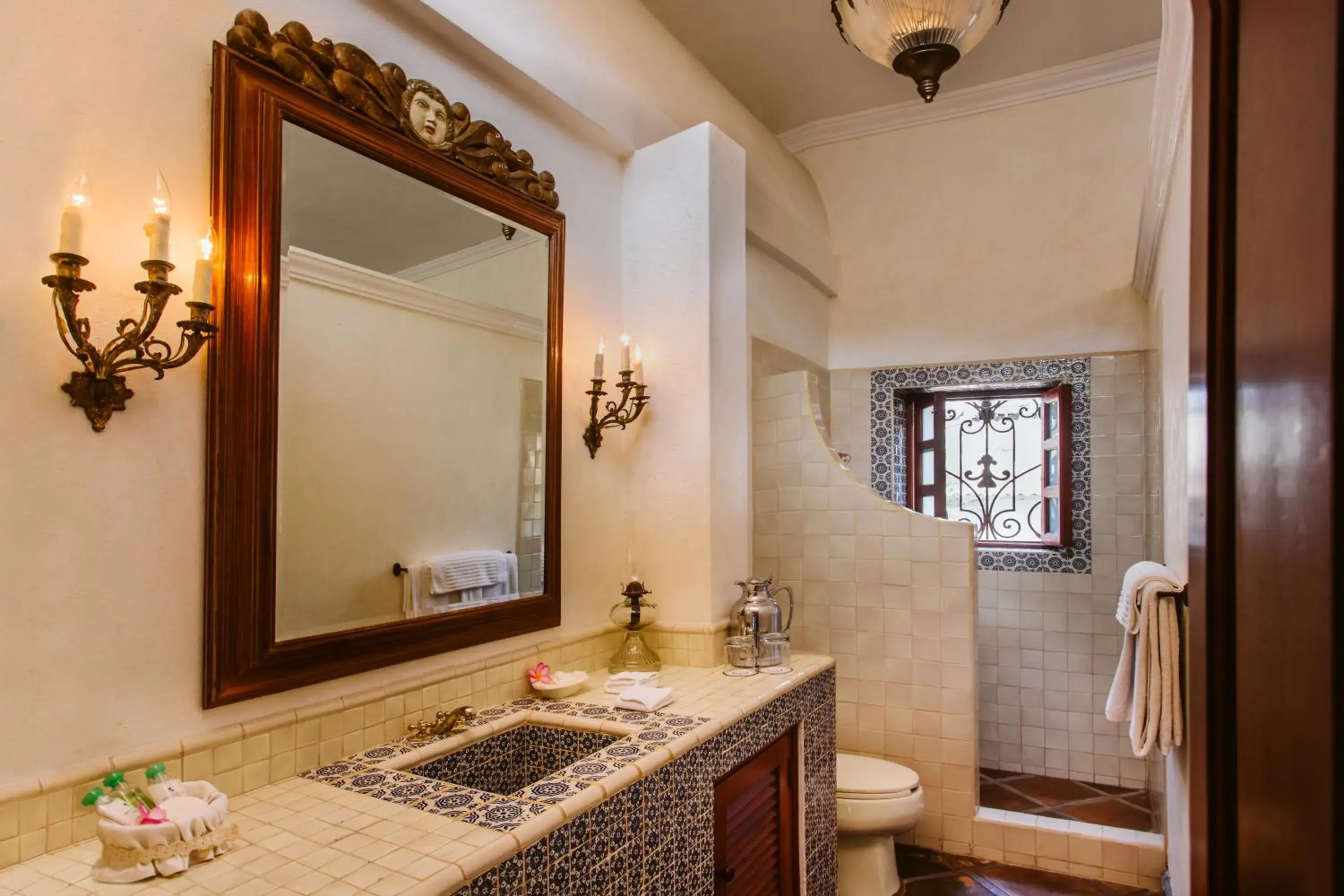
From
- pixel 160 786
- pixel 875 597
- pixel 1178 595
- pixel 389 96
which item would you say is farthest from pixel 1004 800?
pixel 389 96

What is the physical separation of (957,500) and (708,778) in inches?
100.0

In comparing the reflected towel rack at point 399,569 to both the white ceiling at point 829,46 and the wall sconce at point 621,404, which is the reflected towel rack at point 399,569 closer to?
the wall sconce at point 621,404

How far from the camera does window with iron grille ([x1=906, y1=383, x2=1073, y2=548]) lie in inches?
145

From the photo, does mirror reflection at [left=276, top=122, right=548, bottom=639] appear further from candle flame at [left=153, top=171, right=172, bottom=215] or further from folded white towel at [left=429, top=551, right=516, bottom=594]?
candle flame at [left=153, top=171, right=172, bottom=215]

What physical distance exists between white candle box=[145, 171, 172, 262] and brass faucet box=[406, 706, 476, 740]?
1088mm

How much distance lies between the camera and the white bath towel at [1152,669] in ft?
6.28

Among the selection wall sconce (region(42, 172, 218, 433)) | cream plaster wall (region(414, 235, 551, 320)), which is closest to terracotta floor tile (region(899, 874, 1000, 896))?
cream plaster wall (region(414, 235, 551, 320))

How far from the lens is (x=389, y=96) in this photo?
5.96 ft

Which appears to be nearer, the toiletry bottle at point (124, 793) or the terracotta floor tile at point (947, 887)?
the toiletry bottle at point (124, 793)

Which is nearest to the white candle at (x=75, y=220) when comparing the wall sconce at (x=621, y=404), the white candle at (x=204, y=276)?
the white candle at (x=204, y=276)

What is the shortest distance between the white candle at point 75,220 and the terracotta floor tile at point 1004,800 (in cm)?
329

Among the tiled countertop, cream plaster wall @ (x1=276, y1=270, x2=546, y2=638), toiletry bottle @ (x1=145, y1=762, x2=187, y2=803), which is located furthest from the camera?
cream plaster wall @ (x1=276, y1=270, x2=546, y2=638)

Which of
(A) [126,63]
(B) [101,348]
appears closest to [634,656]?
(B) [101,348]

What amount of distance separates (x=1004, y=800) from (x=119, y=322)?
3437 mm
